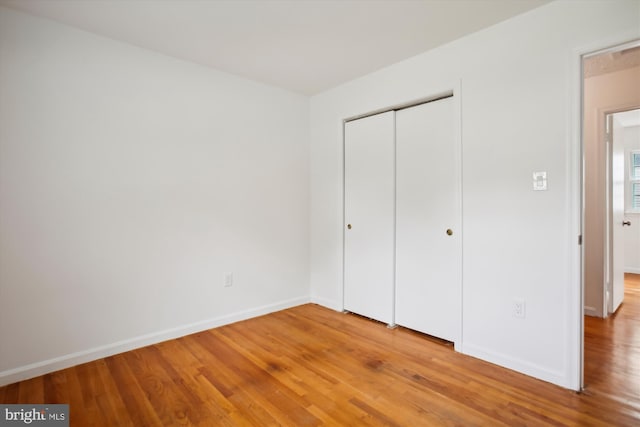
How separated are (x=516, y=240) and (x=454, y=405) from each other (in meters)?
1.13

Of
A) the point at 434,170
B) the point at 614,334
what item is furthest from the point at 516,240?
the point at 614,334

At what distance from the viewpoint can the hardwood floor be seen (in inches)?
70.3

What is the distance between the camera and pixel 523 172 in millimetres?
2211

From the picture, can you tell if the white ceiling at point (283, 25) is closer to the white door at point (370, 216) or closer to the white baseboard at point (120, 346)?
the white door at point (370, 216)

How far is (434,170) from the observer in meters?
2.78

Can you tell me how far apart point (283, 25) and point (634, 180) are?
6589mm

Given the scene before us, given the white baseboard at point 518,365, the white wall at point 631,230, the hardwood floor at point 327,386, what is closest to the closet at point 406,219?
the white baseboard at point 518,365

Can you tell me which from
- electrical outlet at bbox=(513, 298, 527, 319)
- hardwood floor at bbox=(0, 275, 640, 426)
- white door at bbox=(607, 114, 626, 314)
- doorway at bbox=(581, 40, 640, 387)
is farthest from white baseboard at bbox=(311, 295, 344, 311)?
white door at bbox=(607, 114, 626, 314)

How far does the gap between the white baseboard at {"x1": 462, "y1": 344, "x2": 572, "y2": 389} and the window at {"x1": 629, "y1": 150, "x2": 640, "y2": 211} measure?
17.6ft

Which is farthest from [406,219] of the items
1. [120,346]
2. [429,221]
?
[120,346]

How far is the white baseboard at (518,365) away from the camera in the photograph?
2066 millimetres

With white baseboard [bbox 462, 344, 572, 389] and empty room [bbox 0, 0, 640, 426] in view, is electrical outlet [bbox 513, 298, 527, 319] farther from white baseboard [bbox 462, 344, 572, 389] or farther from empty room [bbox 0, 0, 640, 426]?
white baseboard [bbox 462, 344, 572, 389]

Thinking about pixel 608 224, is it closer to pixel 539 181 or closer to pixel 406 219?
pixel 539 181

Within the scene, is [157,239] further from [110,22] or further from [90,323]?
[110,22]
